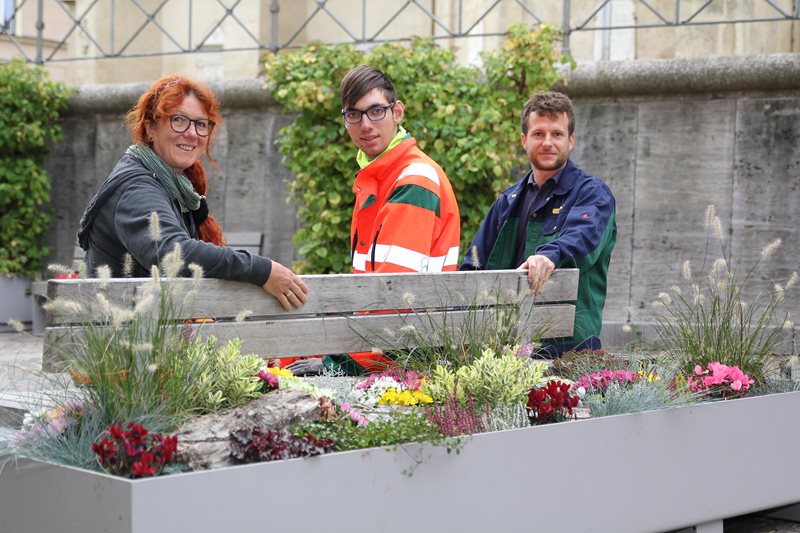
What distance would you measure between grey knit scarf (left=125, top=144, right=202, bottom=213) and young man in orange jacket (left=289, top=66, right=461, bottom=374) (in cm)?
68

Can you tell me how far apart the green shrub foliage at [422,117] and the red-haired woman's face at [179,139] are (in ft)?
14.3

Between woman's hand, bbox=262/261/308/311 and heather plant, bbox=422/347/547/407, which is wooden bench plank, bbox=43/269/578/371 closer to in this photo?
woman's hand, bbox=262/261/308/311

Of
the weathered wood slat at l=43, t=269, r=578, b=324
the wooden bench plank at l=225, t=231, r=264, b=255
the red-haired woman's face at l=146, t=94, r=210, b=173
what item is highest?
the red-haired woman's face at l=146, t=94, r=210, b=173

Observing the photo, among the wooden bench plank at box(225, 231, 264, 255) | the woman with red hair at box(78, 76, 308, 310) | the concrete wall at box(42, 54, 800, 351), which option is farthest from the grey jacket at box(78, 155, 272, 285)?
the wooden bench plank at box(225, 231, 264, 255)

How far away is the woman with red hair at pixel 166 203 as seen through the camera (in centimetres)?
362

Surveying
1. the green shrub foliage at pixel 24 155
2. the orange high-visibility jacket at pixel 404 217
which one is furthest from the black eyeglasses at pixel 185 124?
the green shrub foliage at pixel 24 155

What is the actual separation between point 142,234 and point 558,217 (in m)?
1.76

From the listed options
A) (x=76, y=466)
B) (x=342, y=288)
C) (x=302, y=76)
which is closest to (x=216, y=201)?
(x=302, y=76)

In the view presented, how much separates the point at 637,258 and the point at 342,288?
4774mm

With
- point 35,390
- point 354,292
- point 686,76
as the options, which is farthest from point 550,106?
point 686,76

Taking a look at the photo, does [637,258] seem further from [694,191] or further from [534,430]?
[534,430]

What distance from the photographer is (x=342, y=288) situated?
3.97 meters

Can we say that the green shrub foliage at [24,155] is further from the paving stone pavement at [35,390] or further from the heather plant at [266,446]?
the heather plant at [266,446]

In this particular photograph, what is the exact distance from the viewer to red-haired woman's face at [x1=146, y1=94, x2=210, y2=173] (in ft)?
12.9
